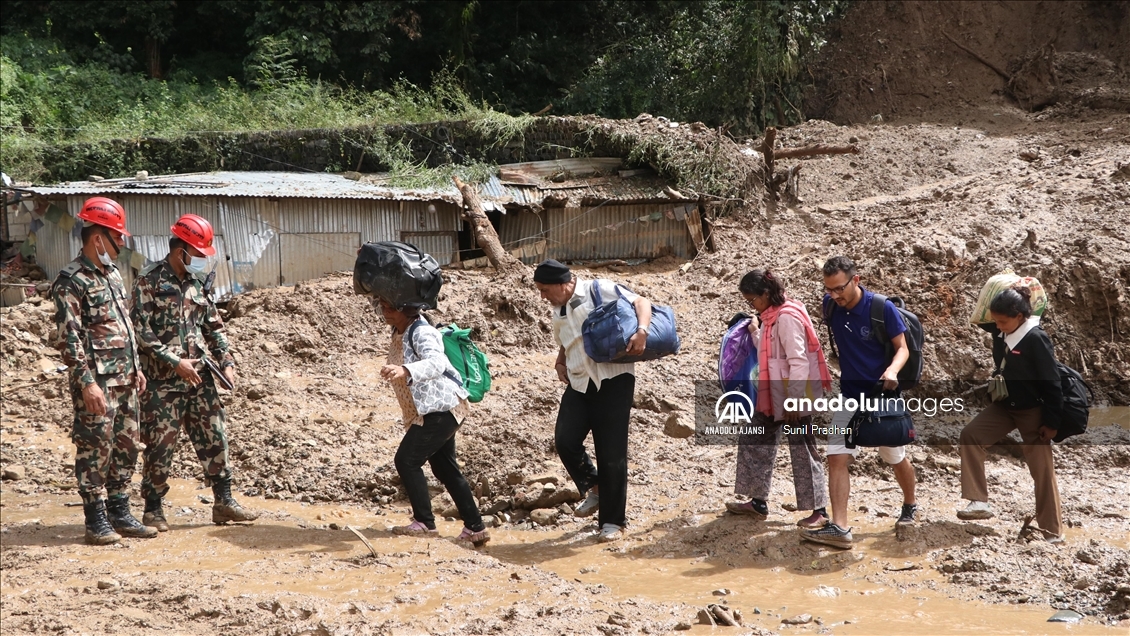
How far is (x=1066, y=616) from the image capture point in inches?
184

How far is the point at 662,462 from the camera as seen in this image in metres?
7.56

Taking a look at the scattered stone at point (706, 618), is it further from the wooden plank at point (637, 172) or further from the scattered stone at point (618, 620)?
the wooden plank at point (637, 172)

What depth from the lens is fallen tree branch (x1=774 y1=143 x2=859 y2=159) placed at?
13.0 meters

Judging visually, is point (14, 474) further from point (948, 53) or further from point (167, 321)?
point (948, 53)

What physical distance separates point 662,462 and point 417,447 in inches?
105

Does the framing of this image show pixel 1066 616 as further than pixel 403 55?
No

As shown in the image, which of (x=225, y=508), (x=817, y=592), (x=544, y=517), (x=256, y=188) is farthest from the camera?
(x=256, y=188)

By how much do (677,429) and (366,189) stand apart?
22.0 ft

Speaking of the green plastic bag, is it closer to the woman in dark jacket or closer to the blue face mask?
the blue face mask

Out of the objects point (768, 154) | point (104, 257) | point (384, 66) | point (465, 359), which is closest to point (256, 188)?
point (768, 154)

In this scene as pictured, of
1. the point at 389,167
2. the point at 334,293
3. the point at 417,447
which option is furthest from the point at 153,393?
the point at 389,167

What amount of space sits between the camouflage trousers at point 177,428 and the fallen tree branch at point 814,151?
361 inches

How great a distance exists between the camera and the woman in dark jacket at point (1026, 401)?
535 centimetres

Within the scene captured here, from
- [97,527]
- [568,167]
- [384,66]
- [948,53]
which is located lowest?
[97,527]
